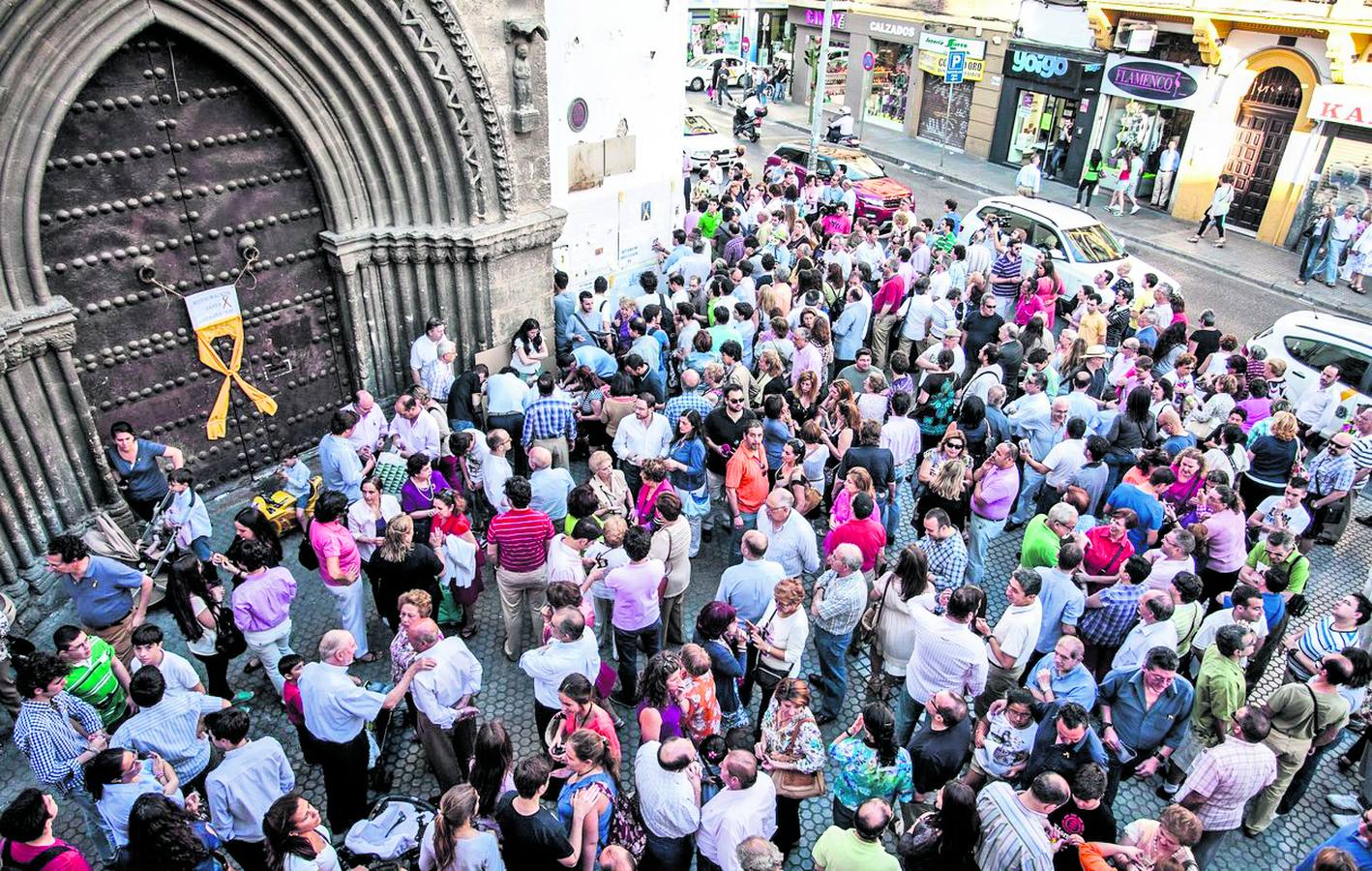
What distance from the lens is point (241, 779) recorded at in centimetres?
483

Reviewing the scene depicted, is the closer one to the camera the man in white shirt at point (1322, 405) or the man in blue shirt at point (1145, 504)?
the man in blue shirt at point (1145, 504)

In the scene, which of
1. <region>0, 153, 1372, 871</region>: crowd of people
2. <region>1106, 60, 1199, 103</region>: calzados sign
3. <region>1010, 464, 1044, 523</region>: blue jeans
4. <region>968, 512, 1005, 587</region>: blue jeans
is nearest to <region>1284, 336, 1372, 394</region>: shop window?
<region>0, 153, 1372, 871</region>: crowd of people

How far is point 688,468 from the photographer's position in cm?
794

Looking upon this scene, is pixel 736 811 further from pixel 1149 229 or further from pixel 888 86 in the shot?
pixel 888 86

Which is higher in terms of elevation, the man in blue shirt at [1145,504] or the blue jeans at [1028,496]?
the man in blue shirt at [1145,504]

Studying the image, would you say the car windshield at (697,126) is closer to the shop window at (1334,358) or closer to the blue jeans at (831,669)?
the shop window at (1334,358)

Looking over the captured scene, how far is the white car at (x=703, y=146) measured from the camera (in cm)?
2133

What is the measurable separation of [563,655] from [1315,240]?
17.1m

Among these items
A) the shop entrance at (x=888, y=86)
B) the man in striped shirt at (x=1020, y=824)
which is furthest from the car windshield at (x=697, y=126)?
the man in striped shirt at (x=1020, y=824)

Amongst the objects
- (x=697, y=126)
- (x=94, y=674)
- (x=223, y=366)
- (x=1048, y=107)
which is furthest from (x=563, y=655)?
(x=1048, y=107)

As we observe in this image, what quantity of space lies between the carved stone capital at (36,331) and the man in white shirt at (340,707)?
334 cm

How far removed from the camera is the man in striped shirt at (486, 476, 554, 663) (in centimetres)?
657

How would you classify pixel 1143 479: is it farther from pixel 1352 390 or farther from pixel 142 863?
pixel 142 863

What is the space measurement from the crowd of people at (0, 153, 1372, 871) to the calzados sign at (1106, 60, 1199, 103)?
40.9 feet
